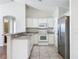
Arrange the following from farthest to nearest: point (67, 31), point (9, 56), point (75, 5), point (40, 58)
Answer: point (40, 58) < point (67, 31) < point (9, 56) < point (75, 5)

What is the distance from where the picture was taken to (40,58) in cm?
544

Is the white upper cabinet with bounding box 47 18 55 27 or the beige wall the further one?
the white upper cabinet with bounding box 47 18 55 27

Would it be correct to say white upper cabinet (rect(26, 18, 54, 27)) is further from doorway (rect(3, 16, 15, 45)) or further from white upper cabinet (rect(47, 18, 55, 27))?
doorway (rect(3, 16, 15, 45))

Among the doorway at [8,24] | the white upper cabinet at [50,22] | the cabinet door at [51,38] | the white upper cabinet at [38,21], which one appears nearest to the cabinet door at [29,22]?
the white upper cabinet at [38,21]

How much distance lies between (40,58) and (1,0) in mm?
4989

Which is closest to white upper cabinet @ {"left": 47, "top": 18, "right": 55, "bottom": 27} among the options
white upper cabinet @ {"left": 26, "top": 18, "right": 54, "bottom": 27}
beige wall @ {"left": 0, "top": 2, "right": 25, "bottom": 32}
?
white upper cabinet @ {"left": 26, "top": 18, "right": 54, "bottom": 27}

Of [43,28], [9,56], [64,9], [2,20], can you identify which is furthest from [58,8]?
[9,56]

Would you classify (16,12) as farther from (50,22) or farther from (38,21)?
(50,22)

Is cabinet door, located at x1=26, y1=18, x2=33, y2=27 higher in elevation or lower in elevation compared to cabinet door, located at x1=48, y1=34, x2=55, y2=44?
higher

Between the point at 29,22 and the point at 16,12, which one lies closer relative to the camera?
the point at 16,12

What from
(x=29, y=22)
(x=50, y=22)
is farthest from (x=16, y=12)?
(x=50, y=22)

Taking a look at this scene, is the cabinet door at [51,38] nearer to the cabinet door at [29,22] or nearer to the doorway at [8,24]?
the cabinet door at [29,22]

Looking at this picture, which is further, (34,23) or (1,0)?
(34,23)

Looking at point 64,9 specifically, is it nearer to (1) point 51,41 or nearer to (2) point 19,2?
(1) point 51,41
